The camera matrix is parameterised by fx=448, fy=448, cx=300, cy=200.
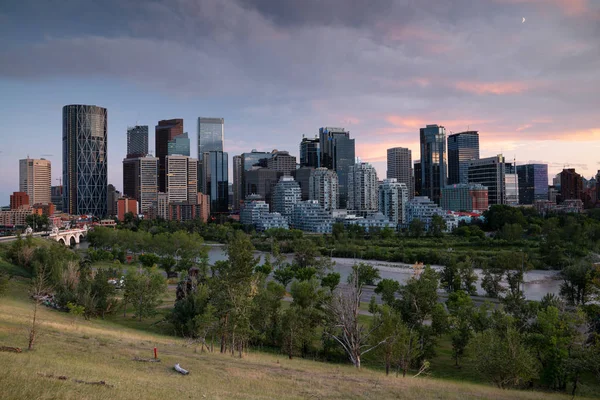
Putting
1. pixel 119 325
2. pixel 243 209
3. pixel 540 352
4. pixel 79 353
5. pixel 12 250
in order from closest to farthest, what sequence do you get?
pixel 79 353 → pixel 540 352 → pixel 119 325 → pixel 12 250 → pixel 243 209

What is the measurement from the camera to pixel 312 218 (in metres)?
143

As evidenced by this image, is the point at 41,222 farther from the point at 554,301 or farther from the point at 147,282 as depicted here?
the point at 554,301

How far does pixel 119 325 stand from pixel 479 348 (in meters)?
26.6

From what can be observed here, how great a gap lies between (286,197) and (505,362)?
146 metres

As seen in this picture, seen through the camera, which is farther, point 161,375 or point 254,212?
point 254,212

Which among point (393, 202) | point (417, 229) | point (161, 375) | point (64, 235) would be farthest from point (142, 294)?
point (393, 202)

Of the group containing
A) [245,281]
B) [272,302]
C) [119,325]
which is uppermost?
[245,281]

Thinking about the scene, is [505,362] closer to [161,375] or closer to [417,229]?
[161,375]

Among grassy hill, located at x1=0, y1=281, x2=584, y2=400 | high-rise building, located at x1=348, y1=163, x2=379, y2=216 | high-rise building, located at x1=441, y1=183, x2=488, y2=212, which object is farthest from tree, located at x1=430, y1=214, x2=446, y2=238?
grassy hill, located at x1=0, y1=281, x2=584, y2=400

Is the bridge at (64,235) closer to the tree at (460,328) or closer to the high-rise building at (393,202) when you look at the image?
the high-rise building at (393,202)

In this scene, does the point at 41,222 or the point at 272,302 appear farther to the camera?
the point at 41,222

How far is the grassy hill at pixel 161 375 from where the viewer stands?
1359cm

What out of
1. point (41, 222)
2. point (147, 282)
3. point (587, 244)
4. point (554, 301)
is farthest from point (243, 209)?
point (554, 301)

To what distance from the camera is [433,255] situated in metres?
80.1
